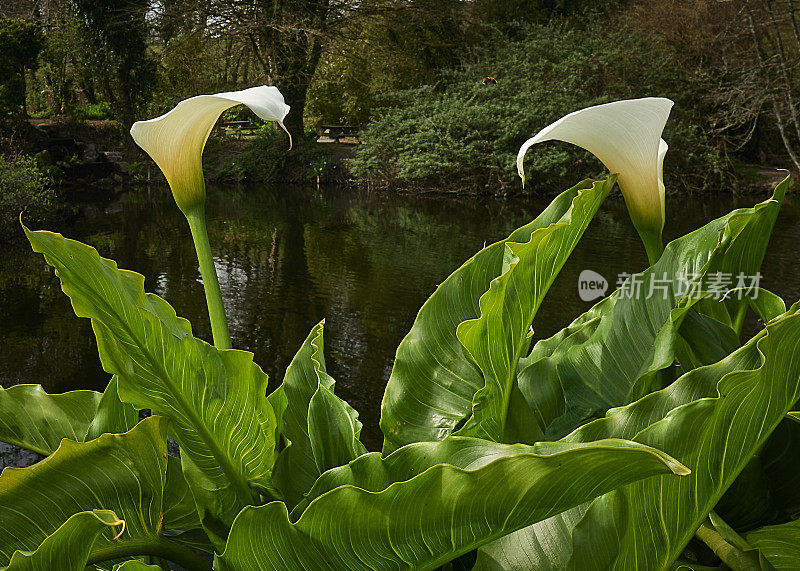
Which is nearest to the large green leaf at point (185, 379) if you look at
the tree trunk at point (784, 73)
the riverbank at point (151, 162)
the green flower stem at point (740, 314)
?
the green flower stem at point (740, 314)

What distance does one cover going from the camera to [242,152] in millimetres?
13070

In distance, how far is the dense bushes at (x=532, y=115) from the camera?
989cm

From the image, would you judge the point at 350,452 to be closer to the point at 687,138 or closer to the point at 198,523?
the point at 198,523

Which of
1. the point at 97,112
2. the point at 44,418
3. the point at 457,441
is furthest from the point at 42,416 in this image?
the point at 97,112

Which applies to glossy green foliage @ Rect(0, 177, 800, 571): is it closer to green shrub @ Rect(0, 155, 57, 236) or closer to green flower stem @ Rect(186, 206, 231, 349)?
green flower stem @ Rect(186, 206, 231, 349)

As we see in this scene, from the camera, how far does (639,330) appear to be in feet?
2.39

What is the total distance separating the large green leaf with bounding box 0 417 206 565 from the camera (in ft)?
1.65

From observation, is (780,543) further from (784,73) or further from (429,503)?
(784,73)

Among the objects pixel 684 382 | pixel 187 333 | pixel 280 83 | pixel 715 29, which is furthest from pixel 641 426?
pixel 280 83

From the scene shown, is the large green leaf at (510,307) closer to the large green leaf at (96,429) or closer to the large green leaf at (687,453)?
the large green leaf at (687,453)

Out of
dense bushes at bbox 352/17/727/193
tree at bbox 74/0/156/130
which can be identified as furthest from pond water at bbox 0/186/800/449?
tree at bbox 74/0/156/130

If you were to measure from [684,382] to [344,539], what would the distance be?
30 cm

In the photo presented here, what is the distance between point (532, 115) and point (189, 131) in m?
9.59

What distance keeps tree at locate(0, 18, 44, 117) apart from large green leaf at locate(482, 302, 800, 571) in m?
12.1
